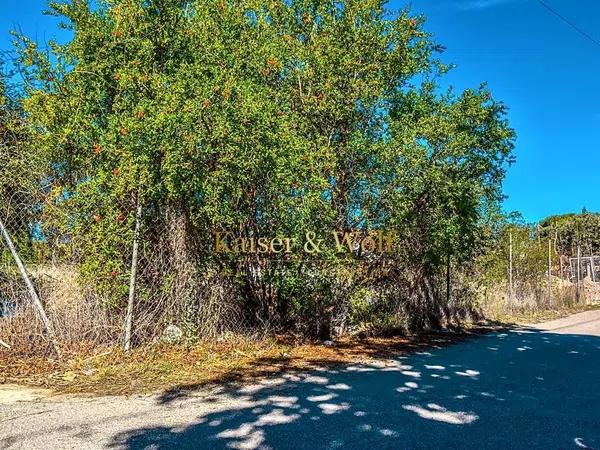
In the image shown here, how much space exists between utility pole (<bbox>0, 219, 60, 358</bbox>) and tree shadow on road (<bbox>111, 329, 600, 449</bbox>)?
101 inches

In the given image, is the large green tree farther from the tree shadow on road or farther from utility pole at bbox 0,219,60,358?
the tree shadow on road

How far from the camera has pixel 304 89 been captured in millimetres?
8742

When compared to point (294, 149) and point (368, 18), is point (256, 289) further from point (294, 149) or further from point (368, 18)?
point (368, 18)

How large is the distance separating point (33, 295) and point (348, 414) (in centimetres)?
455

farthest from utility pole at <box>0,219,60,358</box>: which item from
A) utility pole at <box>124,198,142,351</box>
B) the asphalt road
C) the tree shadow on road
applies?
the tree shadow on road

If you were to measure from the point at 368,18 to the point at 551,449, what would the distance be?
23.7 feet

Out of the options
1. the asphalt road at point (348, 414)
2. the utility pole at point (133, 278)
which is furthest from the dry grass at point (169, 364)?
the asphalt road at point (348, 414)

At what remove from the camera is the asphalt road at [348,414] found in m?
3.94

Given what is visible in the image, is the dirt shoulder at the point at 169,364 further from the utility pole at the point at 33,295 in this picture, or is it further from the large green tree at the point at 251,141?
the large green tree at the point at 251,141

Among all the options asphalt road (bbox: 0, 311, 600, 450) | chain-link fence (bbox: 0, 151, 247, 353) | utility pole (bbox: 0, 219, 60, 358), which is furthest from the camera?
chain-link fence (bbox: 0, 151, 247, 353)

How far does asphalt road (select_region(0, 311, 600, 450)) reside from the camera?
394 centimetres

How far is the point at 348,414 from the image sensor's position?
183 inches

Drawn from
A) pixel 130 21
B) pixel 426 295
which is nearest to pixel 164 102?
pixel 130 21

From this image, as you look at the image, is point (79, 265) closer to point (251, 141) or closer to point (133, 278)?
point (133, 278)
